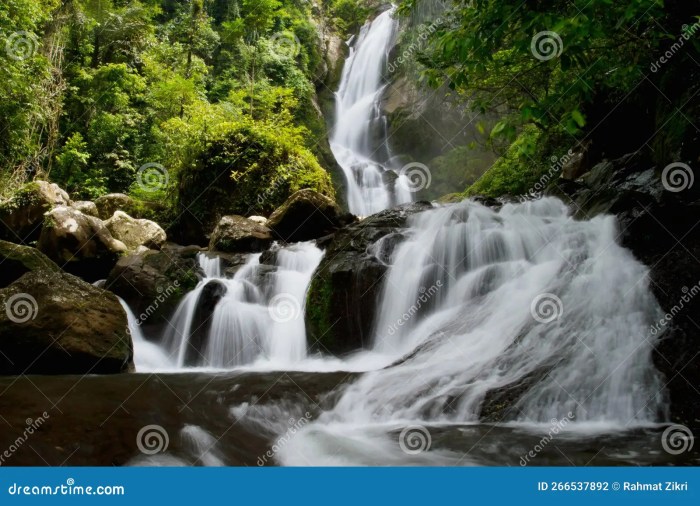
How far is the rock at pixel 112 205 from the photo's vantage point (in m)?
14.9

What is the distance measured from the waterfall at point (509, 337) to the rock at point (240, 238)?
432 centimetres

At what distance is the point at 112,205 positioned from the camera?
15.1m

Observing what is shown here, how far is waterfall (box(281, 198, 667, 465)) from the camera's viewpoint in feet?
14.7

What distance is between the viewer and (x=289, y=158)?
1466 centimetres

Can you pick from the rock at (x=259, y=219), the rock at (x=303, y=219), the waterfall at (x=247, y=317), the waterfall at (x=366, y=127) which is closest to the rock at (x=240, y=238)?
→ the rock at (x=303, y=219)

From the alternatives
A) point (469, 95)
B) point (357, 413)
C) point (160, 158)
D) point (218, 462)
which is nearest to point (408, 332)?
point (357, 413)

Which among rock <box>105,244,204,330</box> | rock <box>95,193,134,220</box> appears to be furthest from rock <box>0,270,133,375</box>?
rock <box>95,193,134,220</box>

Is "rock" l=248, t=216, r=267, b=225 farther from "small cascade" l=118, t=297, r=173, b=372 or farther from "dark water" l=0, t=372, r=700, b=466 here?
"dark water" l=0, t=372, r=700, b=466

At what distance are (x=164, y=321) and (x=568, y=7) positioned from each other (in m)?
7.81

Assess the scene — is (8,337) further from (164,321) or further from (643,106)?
(643,106)

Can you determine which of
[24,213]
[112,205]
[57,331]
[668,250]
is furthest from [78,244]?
[668,250]

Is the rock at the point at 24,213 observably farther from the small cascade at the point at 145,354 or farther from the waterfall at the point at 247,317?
the waterfall at the point at 247,317

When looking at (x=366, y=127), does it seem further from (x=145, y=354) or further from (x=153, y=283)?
(x=145, y=354)

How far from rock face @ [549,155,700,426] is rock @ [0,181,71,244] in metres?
12.6
